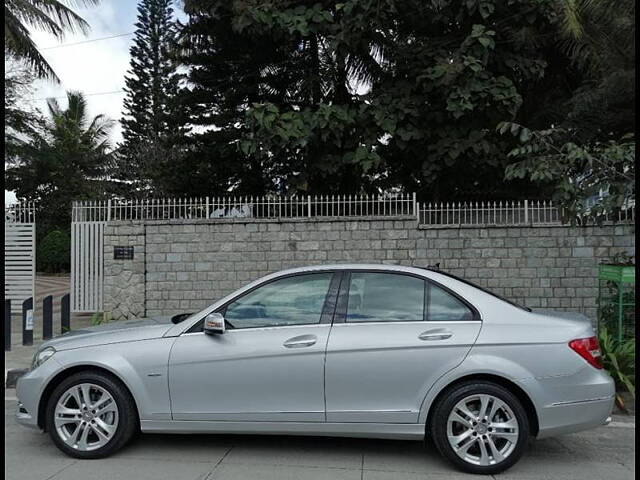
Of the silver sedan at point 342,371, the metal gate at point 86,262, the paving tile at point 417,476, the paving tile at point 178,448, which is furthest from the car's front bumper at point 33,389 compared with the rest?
the metal gate at point 86,262

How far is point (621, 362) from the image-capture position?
Result: 658 cm

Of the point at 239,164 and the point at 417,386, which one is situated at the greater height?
the point at 239,164

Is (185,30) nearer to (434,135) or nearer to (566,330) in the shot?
(434,135)

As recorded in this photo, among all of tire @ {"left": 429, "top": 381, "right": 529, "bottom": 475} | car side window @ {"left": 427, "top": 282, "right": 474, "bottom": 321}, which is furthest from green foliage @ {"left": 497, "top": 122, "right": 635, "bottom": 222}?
tire @ {"left": 429, "top": 381, "right": 529, "bottom": 475}

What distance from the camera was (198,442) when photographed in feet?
16.1

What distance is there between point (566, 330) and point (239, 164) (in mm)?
13807

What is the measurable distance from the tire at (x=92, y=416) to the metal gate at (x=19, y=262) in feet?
30.5

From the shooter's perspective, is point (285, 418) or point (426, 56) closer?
point (285, 418)

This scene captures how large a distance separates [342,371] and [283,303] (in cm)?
74

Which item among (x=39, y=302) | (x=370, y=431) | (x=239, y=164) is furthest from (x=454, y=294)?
(x=39, y=302)

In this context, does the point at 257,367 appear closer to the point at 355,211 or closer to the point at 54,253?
the point at 355,211

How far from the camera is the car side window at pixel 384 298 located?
4504 millimetres

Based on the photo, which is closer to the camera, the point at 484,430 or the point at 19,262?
the point at 484,430

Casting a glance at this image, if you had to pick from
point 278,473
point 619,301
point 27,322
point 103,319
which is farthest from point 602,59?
point 27,322
